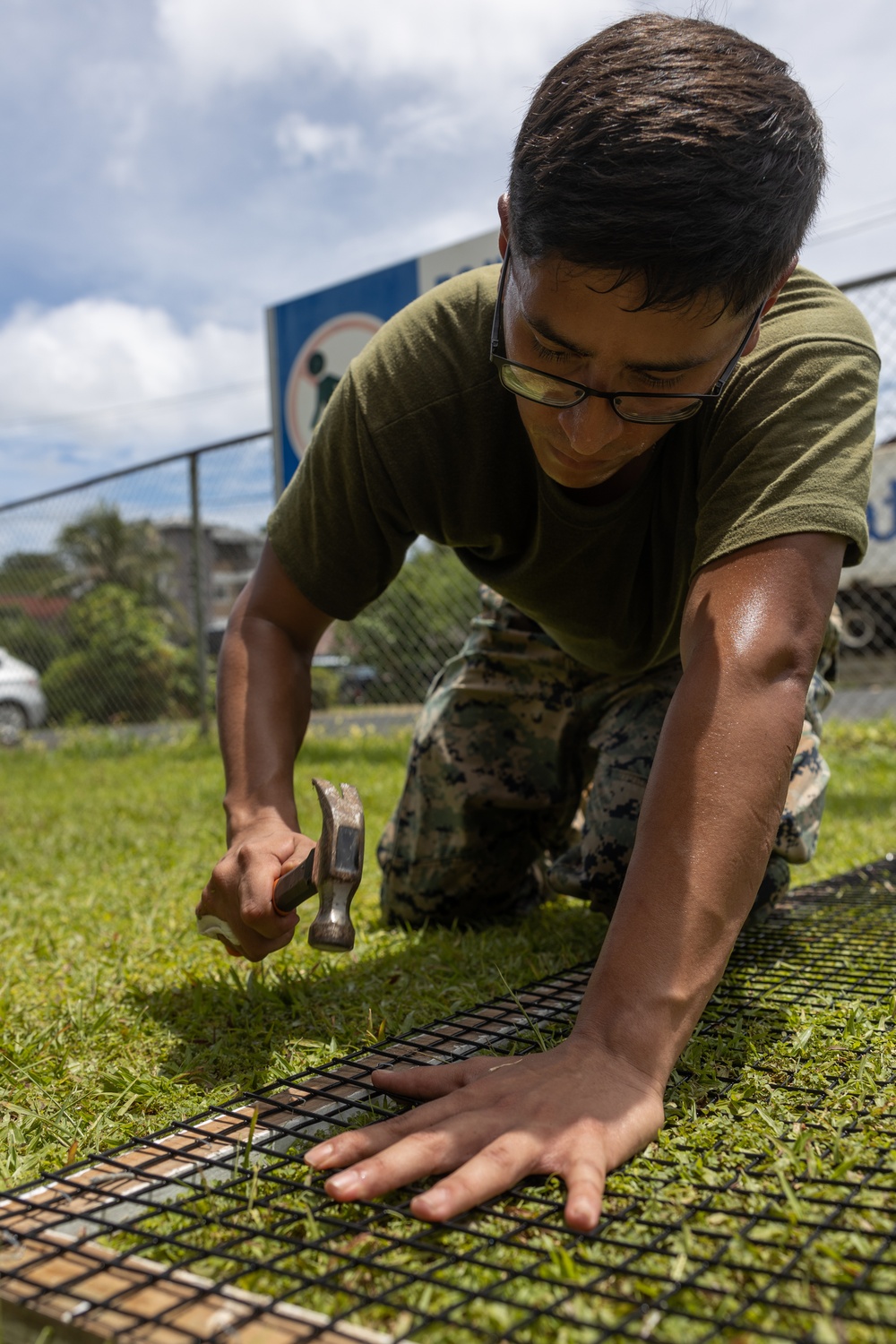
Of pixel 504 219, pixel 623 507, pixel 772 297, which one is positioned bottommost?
pixel 623 507

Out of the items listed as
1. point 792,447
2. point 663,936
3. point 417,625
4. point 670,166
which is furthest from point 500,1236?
point 417,625

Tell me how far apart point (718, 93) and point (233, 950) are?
126 cm

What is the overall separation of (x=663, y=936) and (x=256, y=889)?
21.0 inches

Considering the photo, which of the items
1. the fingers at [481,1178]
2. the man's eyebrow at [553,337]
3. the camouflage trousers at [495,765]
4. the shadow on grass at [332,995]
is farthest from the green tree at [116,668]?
the fingers at [481,1178]

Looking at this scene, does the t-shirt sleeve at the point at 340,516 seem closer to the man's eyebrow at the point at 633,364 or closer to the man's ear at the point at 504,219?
the man's ear at the point at 504,219

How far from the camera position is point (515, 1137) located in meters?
1.02

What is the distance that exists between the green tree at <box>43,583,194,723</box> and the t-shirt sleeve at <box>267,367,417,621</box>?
5270 mm

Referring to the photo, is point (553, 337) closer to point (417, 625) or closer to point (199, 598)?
point (417, 625)

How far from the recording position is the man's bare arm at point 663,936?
102cm

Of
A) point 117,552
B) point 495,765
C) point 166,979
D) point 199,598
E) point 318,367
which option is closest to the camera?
point 166,979

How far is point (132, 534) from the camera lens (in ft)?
26.6

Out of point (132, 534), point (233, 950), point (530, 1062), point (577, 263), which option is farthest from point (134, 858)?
point (132, 534)

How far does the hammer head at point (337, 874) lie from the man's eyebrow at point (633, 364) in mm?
578

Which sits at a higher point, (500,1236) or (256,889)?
(256,889)
